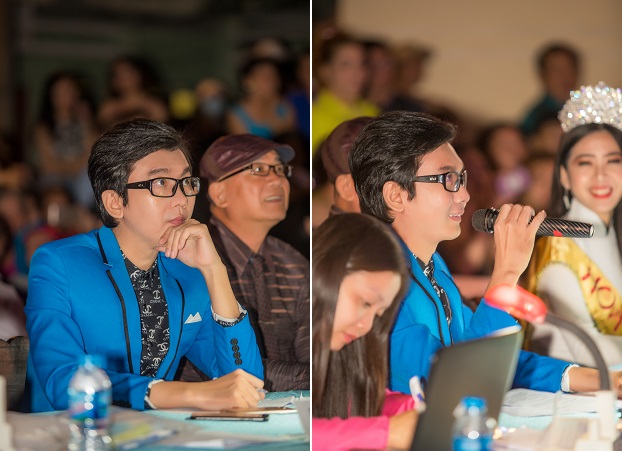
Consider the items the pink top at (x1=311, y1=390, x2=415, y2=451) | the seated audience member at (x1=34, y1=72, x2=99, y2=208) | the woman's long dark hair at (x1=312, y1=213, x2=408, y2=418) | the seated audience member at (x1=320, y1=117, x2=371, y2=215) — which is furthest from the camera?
the seated audience member at (x1=34, y1=72, x2=99, y2=208)

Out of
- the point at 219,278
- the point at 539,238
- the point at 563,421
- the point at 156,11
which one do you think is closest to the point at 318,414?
the point at 219,278

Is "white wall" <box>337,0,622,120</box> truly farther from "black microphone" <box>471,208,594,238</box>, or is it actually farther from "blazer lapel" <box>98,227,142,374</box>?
"blazer lapel" <box>98,227,142,374</box>

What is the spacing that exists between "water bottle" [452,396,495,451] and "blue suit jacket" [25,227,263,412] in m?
0.87

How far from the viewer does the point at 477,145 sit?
5051mm

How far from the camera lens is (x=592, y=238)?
3.65 metres

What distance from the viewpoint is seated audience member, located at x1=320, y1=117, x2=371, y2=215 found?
304cm

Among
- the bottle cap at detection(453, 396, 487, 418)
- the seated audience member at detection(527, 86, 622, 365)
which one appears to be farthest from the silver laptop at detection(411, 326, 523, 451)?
the seated audience member at detection(527, 86, 622, 365)

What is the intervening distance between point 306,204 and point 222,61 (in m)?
1.61

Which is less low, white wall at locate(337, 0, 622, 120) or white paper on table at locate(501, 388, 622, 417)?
white wall at locate(337, 0, 622, 120)

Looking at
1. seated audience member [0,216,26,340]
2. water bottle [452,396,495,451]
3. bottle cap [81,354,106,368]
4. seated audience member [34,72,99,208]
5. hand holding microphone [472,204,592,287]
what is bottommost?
water bottle [452,396,495,451]

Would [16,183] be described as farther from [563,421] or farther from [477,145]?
[563,421]

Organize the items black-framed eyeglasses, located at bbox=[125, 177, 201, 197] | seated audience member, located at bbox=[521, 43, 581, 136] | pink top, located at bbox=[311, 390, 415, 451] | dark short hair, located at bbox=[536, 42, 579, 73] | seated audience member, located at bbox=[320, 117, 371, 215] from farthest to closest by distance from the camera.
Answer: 1. dark short hair, located at bbox=[536, 42, 579, 73]
2. seated audience member, located at bbox=[521, 43, 581, 136]
3. seated audience member, located at bbox=[320, 117, 371, 215]
4. black-framed eyeglasses, located at bbox=[125, 177, 201, 197]
5. pink top, located at bbox=[311, 390, 415, 451]

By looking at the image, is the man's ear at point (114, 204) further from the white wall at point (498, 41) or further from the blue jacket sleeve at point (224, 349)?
the white wall at point (498, 41)

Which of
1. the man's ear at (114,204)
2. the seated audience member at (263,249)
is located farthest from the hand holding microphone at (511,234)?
the man's ear at (114,204)
